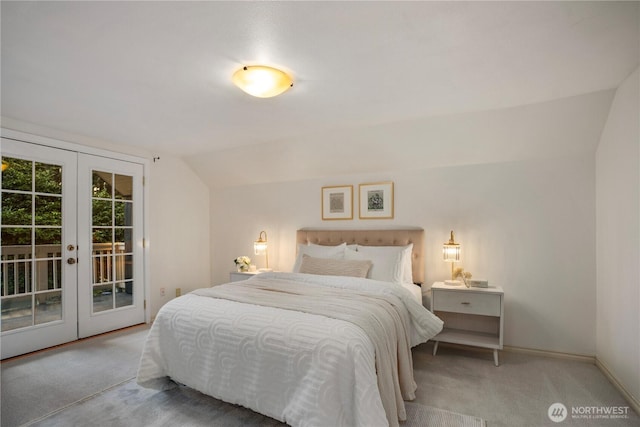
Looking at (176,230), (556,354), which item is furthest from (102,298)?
(556,354)

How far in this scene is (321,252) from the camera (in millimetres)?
3840

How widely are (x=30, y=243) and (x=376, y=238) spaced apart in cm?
360

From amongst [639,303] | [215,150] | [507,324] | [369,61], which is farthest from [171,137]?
[639,303]

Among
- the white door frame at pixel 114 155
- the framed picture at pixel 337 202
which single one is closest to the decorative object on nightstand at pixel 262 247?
the framed picture at pixel 337 202

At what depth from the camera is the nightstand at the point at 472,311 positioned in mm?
2928

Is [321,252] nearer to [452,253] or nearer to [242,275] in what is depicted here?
[242,275]

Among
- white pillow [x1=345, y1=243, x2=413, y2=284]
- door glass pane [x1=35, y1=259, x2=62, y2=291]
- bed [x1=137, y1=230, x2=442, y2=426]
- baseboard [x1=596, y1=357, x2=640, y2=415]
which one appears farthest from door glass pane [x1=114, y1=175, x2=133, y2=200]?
baseboard [x1=596, y1=357, x2=640, y2=415]

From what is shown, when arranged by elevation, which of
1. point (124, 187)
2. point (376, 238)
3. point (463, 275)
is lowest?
point (463, 275)

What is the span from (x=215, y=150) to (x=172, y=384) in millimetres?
2902

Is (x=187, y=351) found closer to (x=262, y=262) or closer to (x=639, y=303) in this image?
(x=262, y=262)

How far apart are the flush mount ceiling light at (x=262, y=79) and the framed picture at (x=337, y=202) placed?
2009 mm

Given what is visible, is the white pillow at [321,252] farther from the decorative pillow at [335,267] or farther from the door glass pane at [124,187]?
the door glass pane at [124,187]

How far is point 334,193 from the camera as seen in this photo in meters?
4.23

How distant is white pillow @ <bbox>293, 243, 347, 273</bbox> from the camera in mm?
3752
